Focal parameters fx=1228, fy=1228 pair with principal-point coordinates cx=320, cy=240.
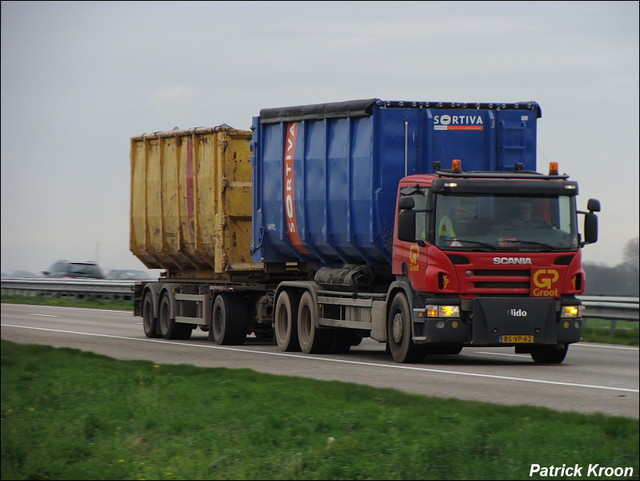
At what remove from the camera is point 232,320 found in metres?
23.1

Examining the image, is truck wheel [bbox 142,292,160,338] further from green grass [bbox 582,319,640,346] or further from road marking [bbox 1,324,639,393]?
green grass [bbox 582,319,640,346]

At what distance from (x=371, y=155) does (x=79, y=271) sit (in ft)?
113

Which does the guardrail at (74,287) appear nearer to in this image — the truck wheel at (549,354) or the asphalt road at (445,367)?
the asphalt road at (445,367)

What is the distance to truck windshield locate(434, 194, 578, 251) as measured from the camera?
54.6 feet

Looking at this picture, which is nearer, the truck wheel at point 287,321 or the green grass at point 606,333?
the truck wheel at point 287,321

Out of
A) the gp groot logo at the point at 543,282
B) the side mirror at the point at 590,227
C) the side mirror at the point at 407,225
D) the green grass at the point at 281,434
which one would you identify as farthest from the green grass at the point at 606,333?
the green grass at the point at 281,434

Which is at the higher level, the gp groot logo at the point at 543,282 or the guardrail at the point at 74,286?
the gp groot logo at the point at 543,282

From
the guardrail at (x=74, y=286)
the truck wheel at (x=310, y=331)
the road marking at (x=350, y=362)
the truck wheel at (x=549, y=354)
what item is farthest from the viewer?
the guardrail at (x=74, y=286)

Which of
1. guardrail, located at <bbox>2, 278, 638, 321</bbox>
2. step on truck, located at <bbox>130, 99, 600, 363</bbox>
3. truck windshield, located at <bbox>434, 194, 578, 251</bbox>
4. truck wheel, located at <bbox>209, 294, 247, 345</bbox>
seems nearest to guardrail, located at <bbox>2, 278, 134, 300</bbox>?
guardrail, located at <bbox>2, 278, 638, 321</bbox>

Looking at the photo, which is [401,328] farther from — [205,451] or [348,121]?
[205,451]

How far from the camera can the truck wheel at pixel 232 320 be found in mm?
23078

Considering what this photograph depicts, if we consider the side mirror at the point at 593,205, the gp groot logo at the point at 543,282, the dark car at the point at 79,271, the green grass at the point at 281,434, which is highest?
the side mirror at the point at 593,205

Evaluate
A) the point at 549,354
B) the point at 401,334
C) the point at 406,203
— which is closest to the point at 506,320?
the point at 549,354

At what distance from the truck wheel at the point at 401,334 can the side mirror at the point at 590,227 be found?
265 cm
